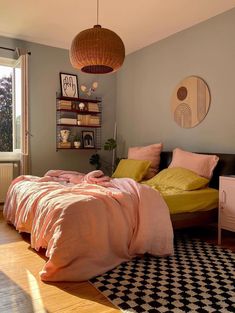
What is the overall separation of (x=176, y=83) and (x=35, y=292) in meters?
3.33

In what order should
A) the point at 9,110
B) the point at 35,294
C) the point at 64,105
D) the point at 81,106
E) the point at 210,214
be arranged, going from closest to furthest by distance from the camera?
1. the point at 35,294
2. the point at 210,214
3. the point at 9,110
4. the point at 64,105
5. the point at 81,106

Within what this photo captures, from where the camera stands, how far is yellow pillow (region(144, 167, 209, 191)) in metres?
3.07

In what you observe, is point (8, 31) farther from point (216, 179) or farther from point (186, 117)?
point (216, 179)

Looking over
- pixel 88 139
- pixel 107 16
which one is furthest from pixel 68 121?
pixel 107 16

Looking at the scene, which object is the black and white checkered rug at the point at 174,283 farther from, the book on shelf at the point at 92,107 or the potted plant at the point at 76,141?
the book on shelf at the point at 92,107

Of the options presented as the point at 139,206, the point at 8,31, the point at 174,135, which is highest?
the point at 8,31

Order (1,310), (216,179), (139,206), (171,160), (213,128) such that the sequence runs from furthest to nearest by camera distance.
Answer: (171,160), (213,128), (216,179), (139,206), (1,310)

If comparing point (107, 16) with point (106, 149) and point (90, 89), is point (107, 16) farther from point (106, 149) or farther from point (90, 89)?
point (106, 149)

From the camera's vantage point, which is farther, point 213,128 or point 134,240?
point 213,128

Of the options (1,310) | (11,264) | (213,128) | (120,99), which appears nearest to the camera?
(1,310)

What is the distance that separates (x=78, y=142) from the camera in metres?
4.84

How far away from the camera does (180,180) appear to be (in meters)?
3.15

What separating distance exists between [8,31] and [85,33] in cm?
228

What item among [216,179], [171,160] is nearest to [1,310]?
[216,179]
